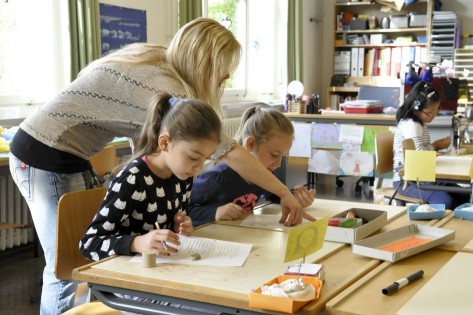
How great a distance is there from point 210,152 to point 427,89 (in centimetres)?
268

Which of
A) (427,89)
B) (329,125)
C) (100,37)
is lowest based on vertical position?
(329,125)

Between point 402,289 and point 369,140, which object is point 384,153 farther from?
point 402,289

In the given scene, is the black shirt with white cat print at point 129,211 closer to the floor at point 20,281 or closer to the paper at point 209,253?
the paper at point 209,253

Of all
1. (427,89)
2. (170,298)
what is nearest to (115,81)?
(170,298)

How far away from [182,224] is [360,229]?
0.50m

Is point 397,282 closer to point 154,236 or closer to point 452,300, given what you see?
point 452,300

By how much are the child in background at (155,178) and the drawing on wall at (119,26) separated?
118 inches

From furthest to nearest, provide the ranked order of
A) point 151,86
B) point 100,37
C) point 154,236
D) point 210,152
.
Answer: point 100,37
point 151,86
point 210,152
point 154,236

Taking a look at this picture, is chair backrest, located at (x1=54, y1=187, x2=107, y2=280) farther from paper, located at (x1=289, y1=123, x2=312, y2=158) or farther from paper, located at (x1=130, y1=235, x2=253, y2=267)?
paper, located at (x1=289, y1=123, x2=312, y2=158)

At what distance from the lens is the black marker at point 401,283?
1339 millimetres

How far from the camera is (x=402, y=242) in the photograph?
1792 millimetres

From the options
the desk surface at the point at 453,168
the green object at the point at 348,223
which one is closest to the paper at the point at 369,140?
the desk surface at the point at 453,168

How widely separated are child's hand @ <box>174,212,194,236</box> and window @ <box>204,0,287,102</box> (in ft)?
16.4

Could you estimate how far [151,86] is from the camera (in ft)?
6.37
